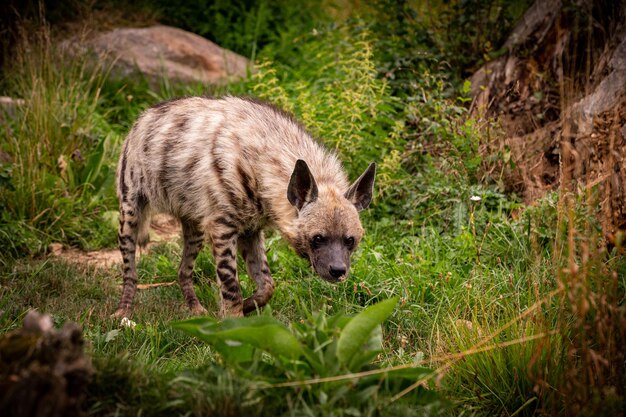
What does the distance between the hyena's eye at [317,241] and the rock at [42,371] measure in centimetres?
235

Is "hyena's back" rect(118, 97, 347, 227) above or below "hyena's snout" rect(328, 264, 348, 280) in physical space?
above

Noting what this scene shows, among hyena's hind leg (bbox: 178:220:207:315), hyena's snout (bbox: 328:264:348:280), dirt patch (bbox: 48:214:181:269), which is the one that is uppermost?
hyena's snout (bbox: 328:264:348:280)

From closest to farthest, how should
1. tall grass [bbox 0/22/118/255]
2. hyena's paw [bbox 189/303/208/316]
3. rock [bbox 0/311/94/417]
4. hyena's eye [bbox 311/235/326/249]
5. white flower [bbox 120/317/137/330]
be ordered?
1. rock [bbox 0/311/94/417]
2. white flower [bbox 120/317/137/330]
3. hyena's eye [bbox 311/235/326/249]
4. hyena's paw [bbox 189/303/208/316]
5. tall grass [bbox 0/22/118/255]

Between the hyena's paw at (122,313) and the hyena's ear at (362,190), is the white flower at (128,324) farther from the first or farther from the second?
the hyena's ear at (362,190)

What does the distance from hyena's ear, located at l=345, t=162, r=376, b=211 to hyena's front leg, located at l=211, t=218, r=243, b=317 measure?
0.86 meters

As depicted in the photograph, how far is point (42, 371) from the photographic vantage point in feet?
7.97

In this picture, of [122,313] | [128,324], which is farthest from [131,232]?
[128,324]

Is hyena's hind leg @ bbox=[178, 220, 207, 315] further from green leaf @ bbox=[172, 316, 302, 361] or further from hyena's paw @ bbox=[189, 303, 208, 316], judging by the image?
green leaf @ bbox=[172, 316, 302, 361]

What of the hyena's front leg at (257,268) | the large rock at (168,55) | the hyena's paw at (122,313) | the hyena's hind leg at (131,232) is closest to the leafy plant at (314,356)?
the hyena's front leg at (257,268)

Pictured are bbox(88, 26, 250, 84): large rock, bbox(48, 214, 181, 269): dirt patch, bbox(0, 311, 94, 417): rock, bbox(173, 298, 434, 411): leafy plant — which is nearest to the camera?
bbox(0, 311, 94, 417): rock

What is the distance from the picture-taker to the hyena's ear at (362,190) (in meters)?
4.95

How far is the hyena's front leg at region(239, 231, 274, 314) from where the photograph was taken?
525 cm

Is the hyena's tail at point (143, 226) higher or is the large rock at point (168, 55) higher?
the large rock at point (168, 55)

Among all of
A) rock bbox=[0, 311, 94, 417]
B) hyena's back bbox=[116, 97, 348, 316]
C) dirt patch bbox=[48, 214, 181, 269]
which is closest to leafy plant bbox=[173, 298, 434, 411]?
rock bbox=[0, 311, 94, 417]
